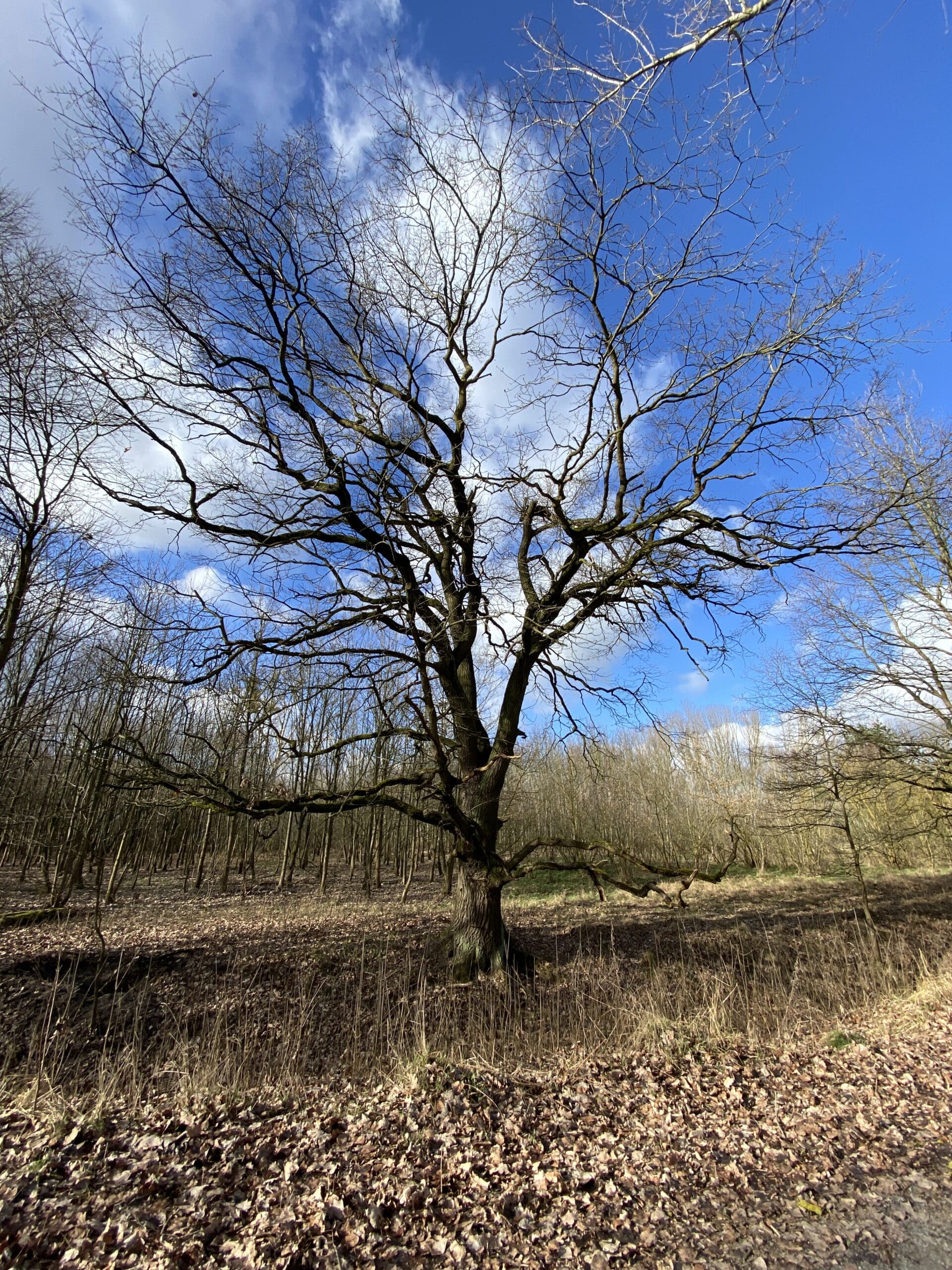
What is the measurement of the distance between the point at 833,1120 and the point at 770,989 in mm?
3910

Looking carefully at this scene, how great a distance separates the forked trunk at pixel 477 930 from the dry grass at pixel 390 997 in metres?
0.30

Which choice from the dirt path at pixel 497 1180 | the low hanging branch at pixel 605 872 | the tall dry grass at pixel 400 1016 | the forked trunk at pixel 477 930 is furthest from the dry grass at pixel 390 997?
the low hanging branch at pixel 605 872

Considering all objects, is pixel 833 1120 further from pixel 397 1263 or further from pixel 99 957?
pixel 99 957

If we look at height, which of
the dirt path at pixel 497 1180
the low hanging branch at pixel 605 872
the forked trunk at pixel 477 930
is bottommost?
the dirt path at pixel 497 1180

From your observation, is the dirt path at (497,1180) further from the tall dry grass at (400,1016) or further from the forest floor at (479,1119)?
the tall dry grass at (400,1016)

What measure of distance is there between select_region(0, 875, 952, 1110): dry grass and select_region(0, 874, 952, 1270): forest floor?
59 mm

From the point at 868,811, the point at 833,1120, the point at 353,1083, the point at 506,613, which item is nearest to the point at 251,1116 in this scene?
the point at 353,1083

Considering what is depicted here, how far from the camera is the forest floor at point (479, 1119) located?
2861 millimetres

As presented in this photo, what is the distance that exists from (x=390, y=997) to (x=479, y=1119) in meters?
4.36

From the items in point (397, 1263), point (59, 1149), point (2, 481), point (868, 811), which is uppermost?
point (2, 481)

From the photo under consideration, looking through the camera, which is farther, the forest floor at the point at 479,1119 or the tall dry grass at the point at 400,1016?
the tall dry grass at the point at 400,1016

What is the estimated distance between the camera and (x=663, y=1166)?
3.50 m

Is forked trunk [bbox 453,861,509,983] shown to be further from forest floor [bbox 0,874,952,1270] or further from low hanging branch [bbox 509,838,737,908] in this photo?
low hanging branch [bbox 509,838,737,908]

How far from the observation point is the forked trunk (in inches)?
329
